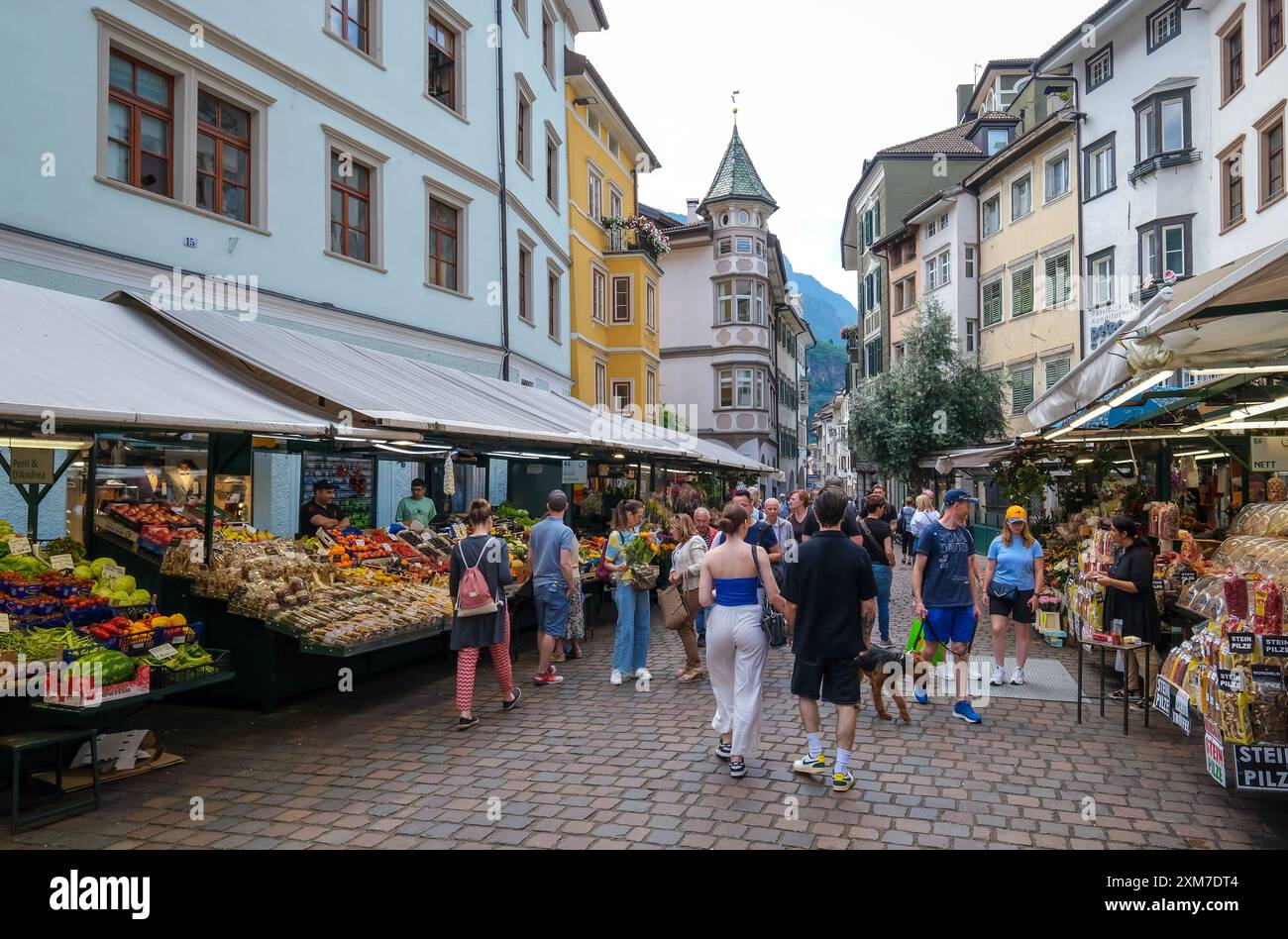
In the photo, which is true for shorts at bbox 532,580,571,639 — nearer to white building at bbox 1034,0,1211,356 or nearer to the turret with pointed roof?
white building at bbox 1034,0,1211,356

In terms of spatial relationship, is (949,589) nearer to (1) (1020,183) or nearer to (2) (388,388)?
(2) (388,388)

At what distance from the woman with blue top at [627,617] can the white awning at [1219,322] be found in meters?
4.77

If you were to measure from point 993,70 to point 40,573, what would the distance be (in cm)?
4220

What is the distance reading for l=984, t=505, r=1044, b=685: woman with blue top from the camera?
8891mm

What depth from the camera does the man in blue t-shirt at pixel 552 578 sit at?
9.23m

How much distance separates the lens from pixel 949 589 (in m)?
7.79

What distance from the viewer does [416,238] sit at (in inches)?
618

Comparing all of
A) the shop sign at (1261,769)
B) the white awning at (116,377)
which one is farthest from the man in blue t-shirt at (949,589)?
the white awning at (116,377)

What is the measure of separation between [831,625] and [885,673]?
246cm

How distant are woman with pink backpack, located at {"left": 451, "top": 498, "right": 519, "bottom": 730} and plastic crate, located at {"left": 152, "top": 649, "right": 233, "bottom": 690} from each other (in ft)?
5.98

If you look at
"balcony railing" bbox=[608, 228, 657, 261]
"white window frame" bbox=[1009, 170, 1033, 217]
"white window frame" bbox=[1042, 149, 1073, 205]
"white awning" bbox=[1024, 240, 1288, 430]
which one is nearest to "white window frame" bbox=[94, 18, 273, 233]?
"white awning" bbox=[1024, 240, 1288, 430]

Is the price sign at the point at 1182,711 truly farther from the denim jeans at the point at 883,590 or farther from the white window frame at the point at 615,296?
the white window frame at the point at 615,296

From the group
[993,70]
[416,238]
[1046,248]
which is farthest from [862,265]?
[416,238]

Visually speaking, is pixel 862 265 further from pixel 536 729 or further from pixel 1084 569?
pixel 536 729
